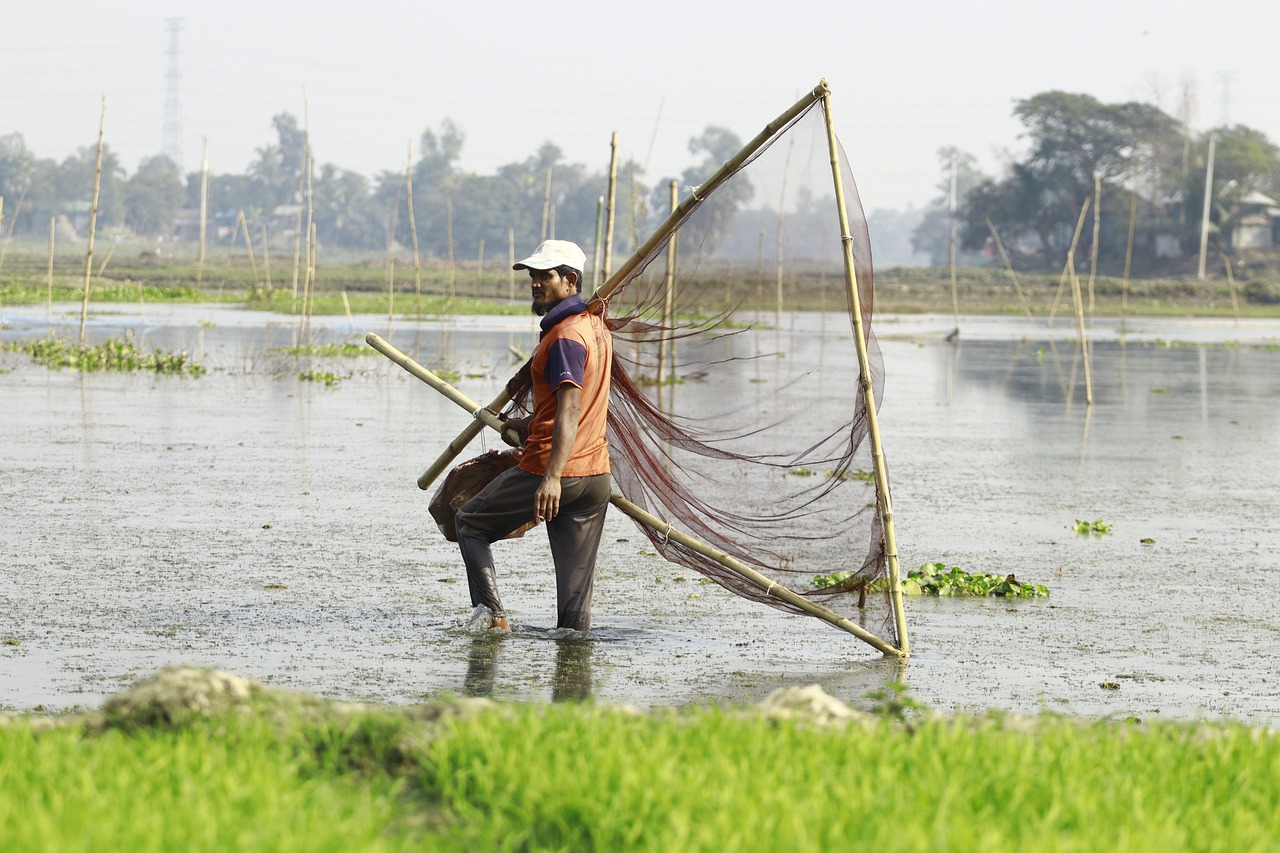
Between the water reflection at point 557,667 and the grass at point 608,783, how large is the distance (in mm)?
1404

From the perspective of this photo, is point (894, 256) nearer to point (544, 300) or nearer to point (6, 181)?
point (6, 181)

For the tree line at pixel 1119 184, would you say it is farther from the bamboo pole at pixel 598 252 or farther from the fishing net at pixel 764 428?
the fishing net at pixel 764 428

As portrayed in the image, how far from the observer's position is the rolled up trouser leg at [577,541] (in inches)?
264

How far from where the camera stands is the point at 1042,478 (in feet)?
43.5

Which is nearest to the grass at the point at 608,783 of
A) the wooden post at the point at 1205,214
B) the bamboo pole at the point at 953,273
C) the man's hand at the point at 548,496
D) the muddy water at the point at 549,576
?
the muddy water at the point at 549,576

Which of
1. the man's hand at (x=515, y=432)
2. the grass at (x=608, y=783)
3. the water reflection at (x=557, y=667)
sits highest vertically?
the man's hand at (x=515, y=432)

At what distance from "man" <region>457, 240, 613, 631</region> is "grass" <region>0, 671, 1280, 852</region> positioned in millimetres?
2039

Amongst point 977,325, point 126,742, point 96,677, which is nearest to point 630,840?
point 126,742

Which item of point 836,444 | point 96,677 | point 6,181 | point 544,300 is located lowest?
point 96,677

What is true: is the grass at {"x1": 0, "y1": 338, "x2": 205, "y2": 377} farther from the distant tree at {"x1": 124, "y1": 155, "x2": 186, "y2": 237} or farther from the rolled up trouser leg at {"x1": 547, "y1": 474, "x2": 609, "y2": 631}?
the distant tree at {"x1": 124, "y1": 155, "x2": 186, "y2": 237}

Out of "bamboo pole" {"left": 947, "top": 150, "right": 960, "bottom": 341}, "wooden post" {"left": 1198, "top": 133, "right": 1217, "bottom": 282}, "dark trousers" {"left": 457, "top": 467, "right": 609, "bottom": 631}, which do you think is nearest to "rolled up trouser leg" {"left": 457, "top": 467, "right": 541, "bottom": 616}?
"dark trousers" {"left": 457, "top": 467, "right": 609, "bottom": 631}

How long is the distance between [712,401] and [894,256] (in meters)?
188

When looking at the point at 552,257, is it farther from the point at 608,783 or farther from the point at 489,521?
the point at 608,783

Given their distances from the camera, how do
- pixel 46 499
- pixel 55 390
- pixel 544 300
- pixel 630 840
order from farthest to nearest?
1. pixel 55 390
2. pixel 46 499
3. pixel 544 300
4. pixel 630 840
